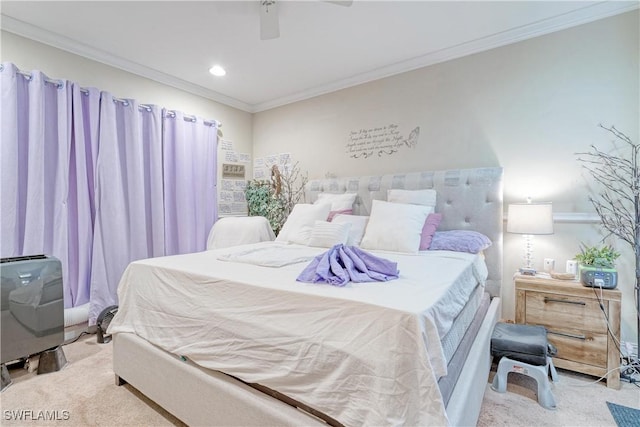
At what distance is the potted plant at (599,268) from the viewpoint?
1854 millimetres

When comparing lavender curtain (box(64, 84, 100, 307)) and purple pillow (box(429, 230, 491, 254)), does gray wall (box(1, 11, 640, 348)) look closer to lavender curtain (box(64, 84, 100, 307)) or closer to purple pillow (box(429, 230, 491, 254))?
lavender curtain (box(64, 84, 100, 307))

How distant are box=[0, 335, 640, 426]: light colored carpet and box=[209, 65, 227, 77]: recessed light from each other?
2.84 meters

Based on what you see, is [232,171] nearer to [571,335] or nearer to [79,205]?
[79,205]

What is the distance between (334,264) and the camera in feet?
4.68

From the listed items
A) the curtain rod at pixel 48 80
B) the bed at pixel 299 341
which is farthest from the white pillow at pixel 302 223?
the curtain rod at pixel 48 80

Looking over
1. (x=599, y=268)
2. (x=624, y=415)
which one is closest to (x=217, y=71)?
(x=599, y=268)

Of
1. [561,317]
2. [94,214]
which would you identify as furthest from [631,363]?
[94,214]

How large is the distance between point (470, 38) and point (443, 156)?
40.1 inches

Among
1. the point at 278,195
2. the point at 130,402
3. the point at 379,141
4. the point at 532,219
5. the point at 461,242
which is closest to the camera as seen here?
the point at 130,402

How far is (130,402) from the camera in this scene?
1.69 metres

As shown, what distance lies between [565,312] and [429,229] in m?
1.02

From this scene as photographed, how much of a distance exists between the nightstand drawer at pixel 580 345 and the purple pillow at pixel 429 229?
0.97 m

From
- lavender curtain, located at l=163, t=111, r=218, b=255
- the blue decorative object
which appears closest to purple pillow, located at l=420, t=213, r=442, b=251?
the blue decorative object

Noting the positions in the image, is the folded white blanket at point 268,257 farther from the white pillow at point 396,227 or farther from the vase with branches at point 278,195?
the vase with branches at point 278,195
